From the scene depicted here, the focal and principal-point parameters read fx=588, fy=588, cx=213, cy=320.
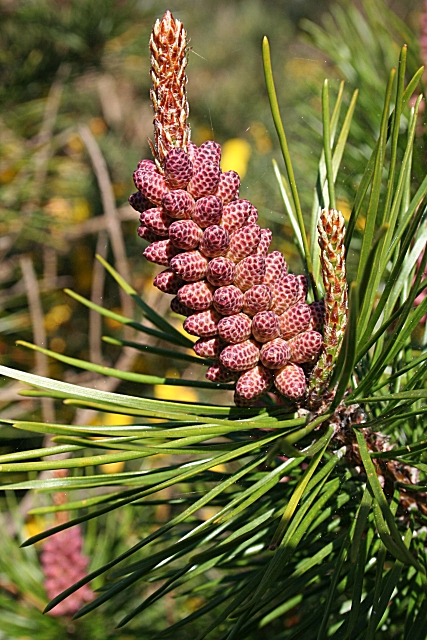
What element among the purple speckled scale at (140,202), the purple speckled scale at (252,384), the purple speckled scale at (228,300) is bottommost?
the purple speckled scale at (252,384)

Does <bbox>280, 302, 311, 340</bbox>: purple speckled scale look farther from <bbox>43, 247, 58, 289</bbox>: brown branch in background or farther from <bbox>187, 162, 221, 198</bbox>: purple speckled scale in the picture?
<bbox>43, 247, 58, 289</bbox>: brown branch in background

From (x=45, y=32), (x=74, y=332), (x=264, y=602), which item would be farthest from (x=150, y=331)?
(x=74, y=332)

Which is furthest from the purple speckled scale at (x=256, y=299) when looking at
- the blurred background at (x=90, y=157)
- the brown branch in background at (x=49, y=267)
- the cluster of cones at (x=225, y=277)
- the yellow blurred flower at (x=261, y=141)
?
the yellow blurred flower at (x=261, y=141)

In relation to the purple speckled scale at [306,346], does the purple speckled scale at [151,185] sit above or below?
above

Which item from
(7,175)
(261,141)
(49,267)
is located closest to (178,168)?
(7,175)

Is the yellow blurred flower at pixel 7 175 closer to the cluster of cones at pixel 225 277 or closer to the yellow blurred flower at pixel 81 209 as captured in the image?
the yellow blurred flower at pixel 81 209

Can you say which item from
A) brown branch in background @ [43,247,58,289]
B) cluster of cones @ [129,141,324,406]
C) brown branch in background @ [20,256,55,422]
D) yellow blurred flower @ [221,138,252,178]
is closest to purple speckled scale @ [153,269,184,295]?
cluster of cones @ [129,141,324,406]
